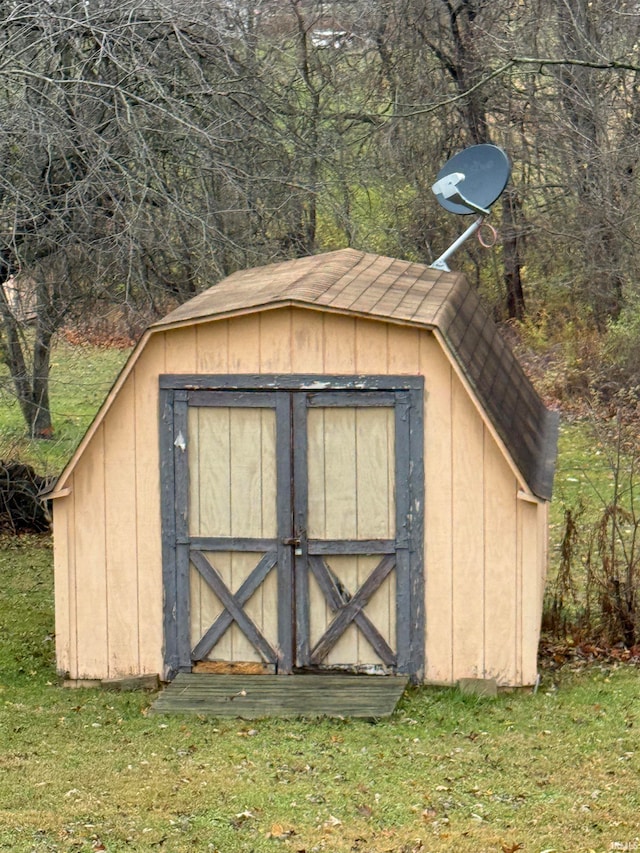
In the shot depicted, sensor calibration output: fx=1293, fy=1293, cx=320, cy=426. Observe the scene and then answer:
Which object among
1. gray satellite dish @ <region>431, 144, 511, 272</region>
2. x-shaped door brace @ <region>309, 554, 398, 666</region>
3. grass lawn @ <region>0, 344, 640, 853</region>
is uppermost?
gray satellite dish @ <region>431, 144, 511, 272</region>

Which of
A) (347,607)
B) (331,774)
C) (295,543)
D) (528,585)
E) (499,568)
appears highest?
(295,543)

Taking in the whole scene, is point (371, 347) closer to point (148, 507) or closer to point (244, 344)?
point (244, 344)

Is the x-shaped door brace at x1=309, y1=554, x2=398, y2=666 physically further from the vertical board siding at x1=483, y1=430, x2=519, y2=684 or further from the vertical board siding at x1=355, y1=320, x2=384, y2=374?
the vertical board siding at x1=355, y1=320, x2=384, y2=374

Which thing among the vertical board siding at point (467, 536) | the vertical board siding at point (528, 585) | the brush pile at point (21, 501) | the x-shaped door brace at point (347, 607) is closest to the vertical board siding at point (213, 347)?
the x-shaped door brace at point (347, 607)

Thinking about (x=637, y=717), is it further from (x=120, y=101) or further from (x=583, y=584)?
(x=120, y=101)

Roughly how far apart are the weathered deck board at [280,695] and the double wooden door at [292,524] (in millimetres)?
147

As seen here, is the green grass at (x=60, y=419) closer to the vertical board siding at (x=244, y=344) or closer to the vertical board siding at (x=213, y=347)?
the vertical board siding at (x=213, y=347)

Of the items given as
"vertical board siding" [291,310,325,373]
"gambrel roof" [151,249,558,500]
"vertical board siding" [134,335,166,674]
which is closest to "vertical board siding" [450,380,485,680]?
"gambrel roof" [151,249,558,500]

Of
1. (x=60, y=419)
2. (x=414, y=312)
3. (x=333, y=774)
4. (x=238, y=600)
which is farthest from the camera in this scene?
(x=60, y=419)

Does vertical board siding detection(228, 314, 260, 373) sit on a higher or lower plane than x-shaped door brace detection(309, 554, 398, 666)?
higher

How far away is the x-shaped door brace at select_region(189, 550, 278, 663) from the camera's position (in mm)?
8859

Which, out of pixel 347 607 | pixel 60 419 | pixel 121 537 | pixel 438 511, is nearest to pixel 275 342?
pixel 438 511

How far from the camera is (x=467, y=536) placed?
28.4 feet

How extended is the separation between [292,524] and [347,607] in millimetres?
677
